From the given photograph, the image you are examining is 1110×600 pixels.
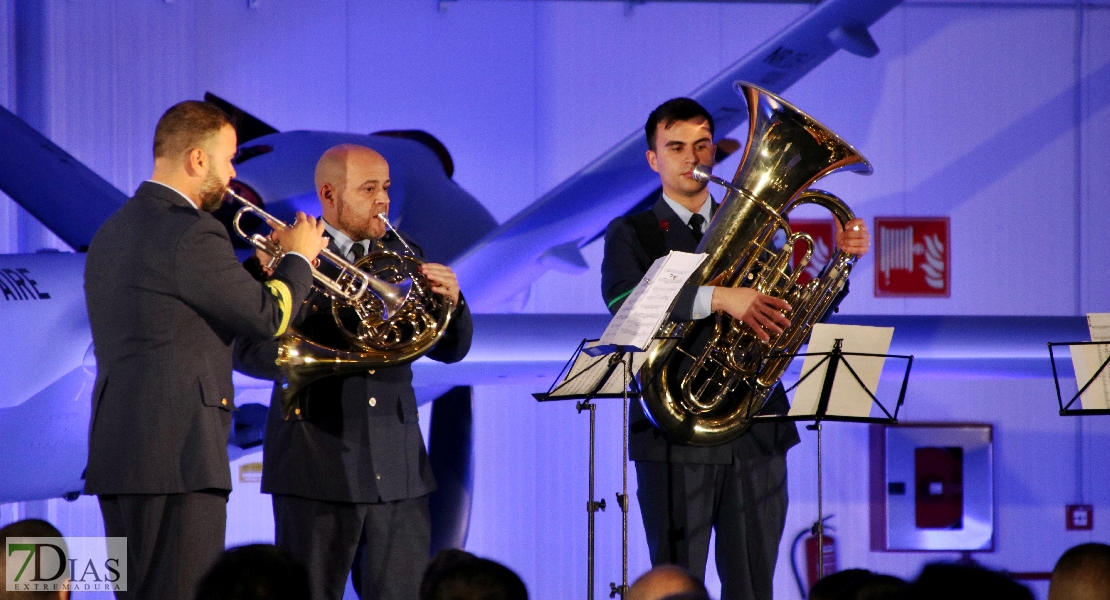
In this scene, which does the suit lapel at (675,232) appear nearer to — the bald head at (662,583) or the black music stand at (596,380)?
the black music stand at (596,380)

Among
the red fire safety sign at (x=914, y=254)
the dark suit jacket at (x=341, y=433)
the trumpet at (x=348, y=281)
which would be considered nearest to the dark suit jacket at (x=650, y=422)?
the dark suit jacket at (x=341, y=433)

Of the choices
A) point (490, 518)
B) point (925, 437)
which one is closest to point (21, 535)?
point (490, 518)

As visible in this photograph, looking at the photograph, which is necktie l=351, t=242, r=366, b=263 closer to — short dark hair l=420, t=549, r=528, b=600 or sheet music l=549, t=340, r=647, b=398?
sheet music l=549, t=340, r=647, b=398

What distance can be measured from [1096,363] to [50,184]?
15.1 ft

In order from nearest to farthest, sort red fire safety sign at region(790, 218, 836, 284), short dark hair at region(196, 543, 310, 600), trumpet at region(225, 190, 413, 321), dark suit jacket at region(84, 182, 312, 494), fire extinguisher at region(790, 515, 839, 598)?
1. short dark hair at region(196, 543, 310, 600)
2. dark suit jacket at region(84, 182, 312, 494)
3. trumpet at region(225, 190, 413, 321)
4. fire extinguisher at region(790, 515, 839, 598)
5. red fire safety sign at region(790, 218, 836, 284)

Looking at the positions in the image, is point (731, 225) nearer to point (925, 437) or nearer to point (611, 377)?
point (611, 377)

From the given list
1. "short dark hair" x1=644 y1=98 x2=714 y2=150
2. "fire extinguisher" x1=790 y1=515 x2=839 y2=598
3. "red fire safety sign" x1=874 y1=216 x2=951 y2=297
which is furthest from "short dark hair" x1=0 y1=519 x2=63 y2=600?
"red fire safety sign" x1=874 y1=216 x2=951 y2=297

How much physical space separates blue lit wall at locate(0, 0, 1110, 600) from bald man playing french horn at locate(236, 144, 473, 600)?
3.15m

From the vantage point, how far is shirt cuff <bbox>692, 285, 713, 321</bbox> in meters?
3.48

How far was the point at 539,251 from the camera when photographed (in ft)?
19.6

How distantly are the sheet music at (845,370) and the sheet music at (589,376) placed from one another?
507 mm

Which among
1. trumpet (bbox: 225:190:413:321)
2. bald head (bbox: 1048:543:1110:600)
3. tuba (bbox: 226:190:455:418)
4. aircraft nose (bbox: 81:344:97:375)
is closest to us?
bald head (bbox: 1048:543:1110:600)

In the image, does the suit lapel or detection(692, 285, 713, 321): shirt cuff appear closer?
detection(692, 285, 713, 321): shirt cuff

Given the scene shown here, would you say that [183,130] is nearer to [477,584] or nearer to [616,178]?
[477,584]
